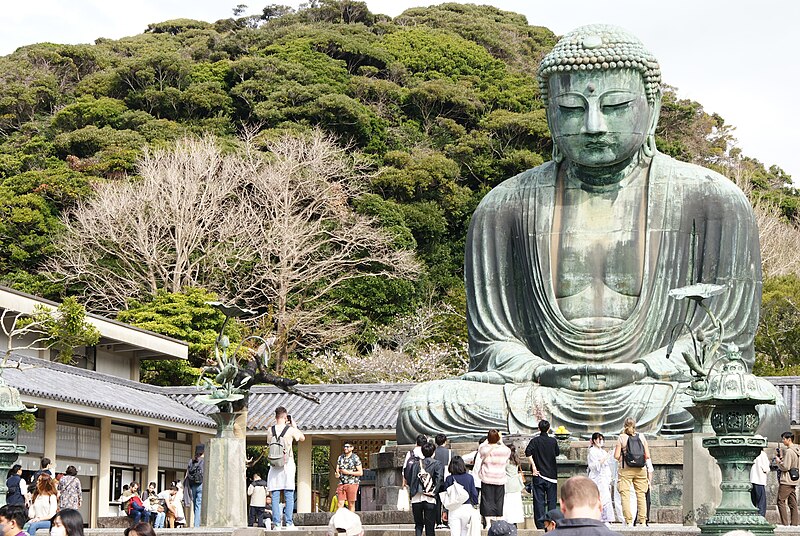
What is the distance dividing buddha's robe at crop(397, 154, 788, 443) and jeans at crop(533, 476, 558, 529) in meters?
2.81

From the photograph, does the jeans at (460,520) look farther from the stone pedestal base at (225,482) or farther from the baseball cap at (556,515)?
the baseball cap at (556,515)

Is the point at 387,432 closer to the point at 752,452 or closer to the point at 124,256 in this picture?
the point at 124,256

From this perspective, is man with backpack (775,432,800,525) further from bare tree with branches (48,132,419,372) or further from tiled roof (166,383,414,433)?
bare tree with branches (48,132,419,372)

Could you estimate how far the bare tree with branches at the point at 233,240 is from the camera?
125 ft

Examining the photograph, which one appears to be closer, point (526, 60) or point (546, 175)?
point (546, 175)

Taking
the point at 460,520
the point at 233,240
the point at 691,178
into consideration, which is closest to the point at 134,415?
the point at 233,240

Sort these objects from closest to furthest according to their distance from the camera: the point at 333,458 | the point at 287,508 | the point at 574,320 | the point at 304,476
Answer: the point at 287,508, the point at 574,320, the point at 304,476, the point at 333,458

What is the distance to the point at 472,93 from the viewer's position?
5325 cm

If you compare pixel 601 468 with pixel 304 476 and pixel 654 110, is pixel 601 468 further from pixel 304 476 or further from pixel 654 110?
pixel 304 476

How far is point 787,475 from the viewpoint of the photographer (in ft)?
45.9

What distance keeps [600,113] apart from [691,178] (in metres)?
1.36

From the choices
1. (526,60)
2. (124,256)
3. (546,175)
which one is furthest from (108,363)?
(526,60)

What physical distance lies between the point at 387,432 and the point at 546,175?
556 inches

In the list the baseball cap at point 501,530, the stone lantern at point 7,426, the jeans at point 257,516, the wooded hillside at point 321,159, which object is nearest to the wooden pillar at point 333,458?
the wooded hillside at point 321,159
